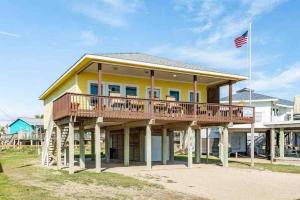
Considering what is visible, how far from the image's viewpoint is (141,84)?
25.1 meters

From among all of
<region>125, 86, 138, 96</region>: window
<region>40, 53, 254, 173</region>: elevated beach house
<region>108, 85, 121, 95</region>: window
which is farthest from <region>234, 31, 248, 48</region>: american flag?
<region>108, 85, 121, 95</region>: window

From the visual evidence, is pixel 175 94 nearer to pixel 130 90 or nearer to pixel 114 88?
pixel 130 90

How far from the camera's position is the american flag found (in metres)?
28.0

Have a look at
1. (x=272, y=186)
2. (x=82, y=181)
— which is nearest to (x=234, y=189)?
(x=272, y=186)

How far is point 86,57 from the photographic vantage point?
19.9 meters

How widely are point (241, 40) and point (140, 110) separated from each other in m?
10.8

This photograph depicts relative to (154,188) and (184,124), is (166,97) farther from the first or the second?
(154,188)

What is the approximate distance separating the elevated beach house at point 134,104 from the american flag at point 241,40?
3247mm

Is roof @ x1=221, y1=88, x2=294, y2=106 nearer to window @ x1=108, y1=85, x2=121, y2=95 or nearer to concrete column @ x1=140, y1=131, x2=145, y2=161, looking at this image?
concrete column @ x1=140, y1=131, x2=145, y2=161

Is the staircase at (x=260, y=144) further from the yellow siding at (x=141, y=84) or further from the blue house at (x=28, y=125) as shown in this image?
the blue house at (x=28, y=125)

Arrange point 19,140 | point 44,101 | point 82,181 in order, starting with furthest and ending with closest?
1. point 19,140
2. point 44,101
3. point 82,181

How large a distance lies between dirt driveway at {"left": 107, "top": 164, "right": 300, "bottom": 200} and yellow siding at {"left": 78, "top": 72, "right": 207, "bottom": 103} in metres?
5.81

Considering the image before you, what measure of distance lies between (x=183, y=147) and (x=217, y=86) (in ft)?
60.2

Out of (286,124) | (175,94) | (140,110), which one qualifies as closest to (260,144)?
(286,124)
